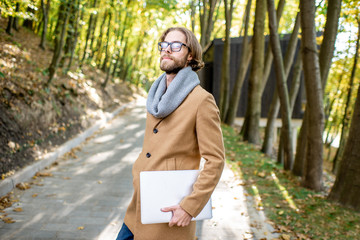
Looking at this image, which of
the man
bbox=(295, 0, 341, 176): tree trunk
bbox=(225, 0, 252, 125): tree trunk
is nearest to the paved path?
bbox=(295, 0, 341, 176): tree trunk

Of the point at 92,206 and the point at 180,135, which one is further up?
the point at 180,135

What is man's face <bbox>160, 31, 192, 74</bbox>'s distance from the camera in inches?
94.6

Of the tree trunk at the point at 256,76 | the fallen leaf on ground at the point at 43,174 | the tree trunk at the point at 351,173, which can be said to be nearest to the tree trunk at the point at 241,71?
the tree trunk at the point at 256,76

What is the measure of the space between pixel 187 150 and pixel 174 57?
0.64 metres

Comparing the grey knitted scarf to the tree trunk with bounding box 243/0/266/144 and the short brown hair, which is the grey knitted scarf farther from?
the tree trunk with bounding box 243/0/266/144

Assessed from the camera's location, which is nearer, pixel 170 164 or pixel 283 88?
pixel 170 164

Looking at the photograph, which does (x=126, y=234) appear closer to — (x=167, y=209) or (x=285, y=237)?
(x=167, y=209)

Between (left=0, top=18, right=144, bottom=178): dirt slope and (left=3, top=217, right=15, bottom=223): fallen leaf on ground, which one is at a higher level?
(left=0, top=18, right=144, bottom=178): dirt slope

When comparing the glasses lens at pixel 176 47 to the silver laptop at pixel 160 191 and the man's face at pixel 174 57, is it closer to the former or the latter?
the man's face at pixel 174 57

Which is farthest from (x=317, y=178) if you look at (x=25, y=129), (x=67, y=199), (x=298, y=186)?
(x=25, y=129)

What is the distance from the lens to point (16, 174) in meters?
Answer: 6.37

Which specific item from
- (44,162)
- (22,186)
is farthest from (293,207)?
(44,162)

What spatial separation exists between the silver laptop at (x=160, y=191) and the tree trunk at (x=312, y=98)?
5.36 meters

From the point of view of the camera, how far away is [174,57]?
240cm
